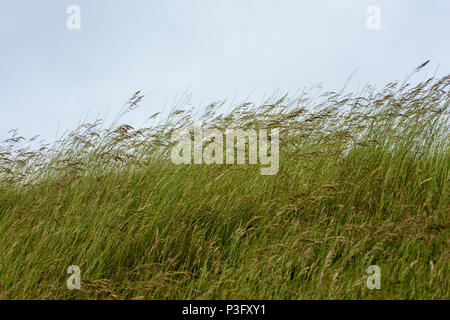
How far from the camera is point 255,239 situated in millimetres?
3180

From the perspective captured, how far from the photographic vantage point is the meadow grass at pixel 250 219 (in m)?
2.78

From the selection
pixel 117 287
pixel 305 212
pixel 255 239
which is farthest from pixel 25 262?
pixel 305 212

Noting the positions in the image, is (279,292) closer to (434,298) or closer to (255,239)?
(255,239)

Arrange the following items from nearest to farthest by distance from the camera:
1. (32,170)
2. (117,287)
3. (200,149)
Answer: (117,287) < (200,149) < (32,170)

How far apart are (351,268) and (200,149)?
6.54 ft
